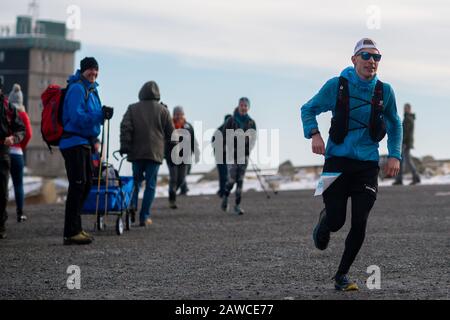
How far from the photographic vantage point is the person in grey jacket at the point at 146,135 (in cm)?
1469

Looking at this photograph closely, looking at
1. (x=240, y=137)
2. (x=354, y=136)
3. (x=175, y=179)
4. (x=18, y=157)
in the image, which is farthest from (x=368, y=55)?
(x=175, y=179)

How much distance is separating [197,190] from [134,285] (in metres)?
22.4

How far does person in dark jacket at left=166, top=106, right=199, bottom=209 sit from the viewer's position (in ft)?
64.8

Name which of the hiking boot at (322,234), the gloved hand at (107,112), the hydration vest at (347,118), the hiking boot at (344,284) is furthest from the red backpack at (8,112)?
the hiking boot at (344,284)

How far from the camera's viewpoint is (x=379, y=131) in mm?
7773

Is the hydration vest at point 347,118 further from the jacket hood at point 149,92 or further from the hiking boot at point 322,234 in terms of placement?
the jacket hood at point 149,92

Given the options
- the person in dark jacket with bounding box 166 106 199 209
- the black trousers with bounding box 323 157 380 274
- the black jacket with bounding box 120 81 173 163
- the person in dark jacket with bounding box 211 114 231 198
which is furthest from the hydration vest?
the person in dark jacket with bounding box 211 114 231 198

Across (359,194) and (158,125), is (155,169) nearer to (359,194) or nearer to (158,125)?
(158,125)

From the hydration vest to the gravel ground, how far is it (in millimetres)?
1229

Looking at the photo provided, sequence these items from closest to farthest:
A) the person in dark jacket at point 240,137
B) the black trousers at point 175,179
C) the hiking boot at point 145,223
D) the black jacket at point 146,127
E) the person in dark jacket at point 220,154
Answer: the black jacket at point 146,127, the hiking boot at point 145,223, the person in dark jacket at point 240,137, the black trousers at point 175,179, the person in dark jacket at point 220,154

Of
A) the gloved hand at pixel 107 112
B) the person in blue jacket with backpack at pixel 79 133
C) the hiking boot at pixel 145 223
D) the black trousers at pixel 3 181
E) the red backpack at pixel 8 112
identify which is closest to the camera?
the person in blue jacket with backpack at pixel 79 133

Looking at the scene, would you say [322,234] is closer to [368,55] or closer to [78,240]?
[368,55]

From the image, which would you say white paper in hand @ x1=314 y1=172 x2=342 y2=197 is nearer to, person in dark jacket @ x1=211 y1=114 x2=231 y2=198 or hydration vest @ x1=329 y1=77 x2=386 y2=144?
hydration vest @ x1=329 y1=77 x2=386 y2=144

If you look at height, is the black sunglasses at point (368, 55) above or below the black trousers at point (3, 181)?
above
